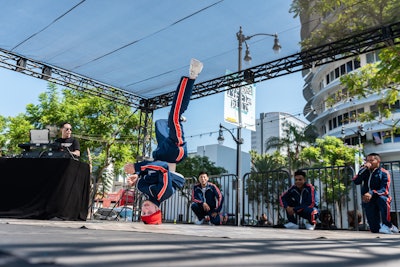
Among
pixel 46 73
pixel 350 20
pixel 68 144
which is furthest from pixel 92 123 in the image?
pixel 350 20

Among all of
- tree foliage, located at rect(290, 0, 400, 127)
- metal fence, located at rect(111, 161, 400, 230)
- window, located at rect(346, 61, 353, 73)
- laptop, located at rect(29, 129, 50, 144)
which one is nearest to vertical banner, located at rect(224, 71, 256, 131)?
metal fence, located at rect(111, 161, 400, 230)

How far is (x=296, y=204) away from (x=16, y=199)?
4.52 m

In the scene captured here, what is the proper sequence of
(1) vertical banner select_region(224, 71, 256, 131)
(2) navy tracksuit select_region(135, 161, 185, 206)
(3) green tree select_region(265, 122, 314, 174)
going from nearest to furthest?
(2) navy tracksuit select_region(135, 161, 185, 206) < (1) vertical banner select_region(224, 71, 256, 131) < (3) green tree select_region(265, 122, 314, 174)

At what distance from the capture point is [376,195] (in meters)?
4.77

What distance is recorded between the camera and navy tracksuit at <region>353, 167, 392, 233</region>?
15.3ft

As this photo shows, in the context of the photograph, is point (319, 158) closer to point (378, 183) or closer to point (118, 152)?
point (118, 152)

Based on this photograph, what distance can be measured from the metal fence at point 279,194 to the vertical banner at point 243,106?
3.10 m

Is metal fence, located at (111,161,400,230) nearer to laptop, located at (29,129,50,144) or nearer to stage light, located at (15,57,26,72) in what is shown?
laptop, located at (29,129,50,144)

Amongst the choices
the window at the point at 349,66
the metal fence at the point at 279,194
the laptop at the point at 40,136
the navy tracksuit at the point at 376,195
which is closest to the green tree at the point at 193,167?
the window at the point at 349,66

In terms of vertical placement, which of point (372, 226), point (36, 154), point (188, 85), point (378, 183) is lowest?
point (372, 226)

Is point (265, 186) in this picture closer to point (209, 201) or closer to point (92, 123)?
point (209, 201)

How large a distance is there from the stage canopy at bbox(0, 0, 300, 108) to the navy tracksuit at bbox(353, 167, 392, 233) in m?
4.06

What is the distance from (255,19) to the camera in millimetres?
7922

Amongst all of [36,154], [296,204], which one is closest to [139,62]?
[36,154]
